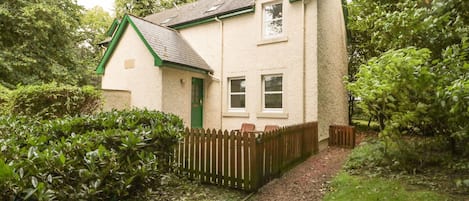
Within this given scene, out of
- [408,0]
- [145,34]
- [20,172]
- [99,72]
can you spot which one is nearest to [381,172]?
[408,0]

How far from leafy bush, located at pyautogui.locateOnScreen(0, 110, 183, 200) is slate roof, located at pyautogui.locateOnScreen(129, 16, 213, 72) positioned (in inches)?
253

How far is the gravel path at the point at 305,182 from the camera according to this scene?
5312 millimetres

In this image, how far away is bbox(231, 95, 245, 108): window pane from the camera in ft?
40.1

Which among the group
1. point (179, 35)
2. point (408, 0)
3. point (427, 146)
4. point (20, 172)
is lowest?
point (427, 146)

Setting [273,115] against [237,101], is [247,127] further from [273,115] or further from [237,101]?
[237,101]

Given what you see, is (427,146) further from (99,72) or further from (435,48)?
(99,72)

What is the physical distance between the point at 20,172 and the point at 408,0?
329 inches

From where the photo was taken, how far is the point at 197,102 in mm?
13031

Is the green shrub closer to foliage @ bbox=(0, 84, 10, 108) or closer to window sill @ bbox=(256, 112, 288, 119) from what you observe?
foliage @ bbox=(0, 84, 10, 108)

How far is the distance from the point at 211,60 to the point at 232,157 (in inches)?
333

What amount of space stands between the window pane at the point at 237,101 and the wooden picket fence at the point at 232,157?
5640mm

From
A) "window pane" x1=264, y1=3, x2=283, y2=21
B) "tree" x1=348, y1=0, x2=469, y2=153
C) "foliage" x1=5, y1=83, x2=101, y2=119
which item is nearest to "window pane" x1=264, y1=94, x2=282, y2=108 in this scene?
"window pane" x1=264, y1=3, x2=283, y2=21

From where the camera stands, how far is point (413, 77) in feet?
16.9

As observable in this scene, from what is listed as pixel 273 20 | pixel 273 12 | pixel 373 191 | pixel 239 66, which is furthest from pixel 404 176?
pixel 273 12
